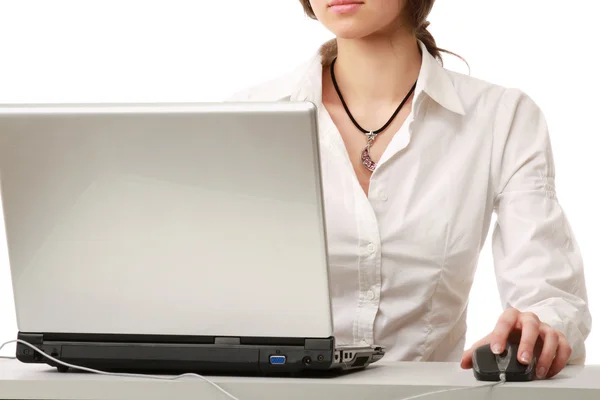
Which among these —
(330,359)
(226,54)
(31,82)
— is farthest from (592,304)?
(330,359)

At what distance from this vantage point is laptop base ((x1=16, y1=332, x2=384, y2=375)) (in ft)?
3.27

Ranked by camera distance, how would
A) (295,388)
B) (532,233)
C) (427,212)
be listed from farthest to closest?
(427,212)
(532,233)
(295,388)

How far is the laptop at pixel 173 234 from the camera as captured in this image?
0.97m

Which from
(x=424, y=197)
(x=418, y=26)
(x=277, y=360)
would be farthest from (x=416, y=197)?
(x=277, y=360)

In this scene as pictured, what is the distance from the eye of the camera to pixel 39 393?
38.3 inches

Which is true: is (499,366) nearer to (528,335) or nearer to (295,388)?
(528,335)

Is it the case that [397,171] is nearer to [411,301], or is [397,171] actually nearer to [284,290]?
[411,301]

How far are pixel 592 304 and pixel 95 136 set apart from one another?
236 centimetres

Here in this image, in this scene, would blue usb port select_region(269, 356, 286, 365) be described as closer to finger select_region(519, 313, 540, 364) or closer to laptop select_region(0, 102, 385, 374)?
laptop select_region(0, 102, 385, 374)

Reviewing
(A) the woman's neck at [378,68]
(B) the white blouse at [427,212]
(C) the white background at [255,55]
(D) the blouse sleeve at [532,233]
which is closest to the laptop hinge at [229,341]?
(D) the blouse sleeve at [532,233]

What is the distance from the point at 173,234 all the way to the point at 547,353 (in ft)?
1.42

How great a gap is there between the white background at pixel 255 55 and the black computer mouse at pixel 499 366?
2.06 metres

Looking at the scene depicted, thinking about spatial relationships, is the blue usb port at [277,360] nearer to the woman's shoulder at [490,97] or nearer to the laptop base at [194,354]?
the laptop base at [194,354]

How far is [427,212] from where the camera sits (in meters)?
1.64
